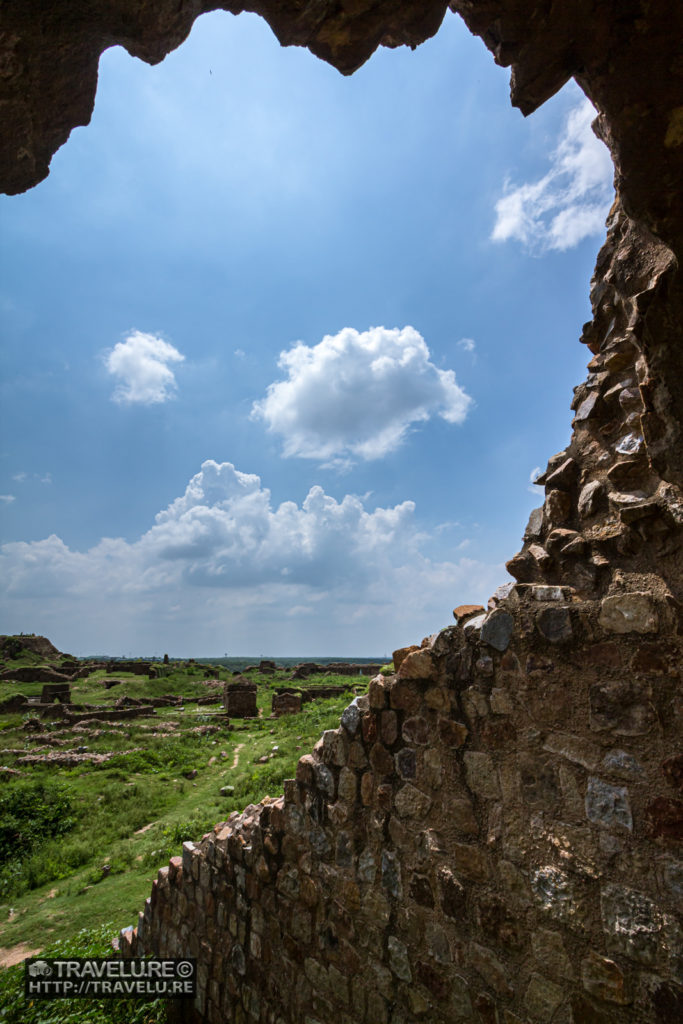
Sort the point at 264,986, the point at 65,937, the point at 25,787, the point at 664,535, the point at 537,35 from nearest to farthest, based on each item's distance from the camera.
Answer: the point at 537,35
the point at 664,535
the point at 264,986
the point at 65,937
the point at 25,787

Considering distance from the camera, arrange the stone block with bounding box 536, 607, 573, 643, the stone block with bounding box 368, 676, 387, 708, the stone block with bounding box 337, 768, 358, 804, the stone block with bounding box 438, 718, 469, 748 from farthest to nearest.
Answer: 1. the stone block with bounding box 337, 768, 358, 804
2. the stone block with bounding box 368, 676, 387, 708
3. the stone block with bounding box 438, 718, 469, 748
4. the stone block with bounding box 536, 607, 573, 643

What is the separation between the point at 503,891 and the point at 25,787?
1308 centimetres

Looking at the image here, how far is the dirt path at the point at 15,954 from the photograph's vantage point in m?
6.08

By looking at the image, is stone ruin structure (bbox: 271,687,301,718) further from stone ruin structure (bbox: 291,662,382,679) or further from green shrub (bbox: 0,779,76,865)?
stone ruin structure (bbox: 291,662,382,679)

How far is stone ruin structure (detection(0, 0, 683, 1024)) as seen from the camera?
213 centimetres

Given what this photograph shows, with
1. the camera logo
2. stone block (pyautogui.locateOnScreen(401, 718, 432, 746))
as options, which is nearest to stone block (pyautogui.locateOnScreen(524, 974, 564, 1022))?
stone block (pyautogui.locateOnScreen(401, 718, 432, 746))

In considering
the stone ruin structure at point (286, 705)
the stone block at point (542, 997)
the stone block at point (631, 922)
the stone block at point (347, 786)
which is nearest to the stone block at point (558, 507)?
the stone block at point (631, 922)

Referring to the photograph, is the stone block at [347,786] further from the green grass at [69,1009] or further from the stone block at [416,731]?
the green grass at [69,1009]

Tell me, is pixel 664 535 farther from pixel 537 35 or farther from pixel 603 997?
pixel 537 35

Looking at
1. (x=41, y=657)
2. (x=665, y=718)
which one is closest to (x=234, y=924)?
(x=665, y=718)

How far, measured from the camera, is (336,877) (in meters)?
3.53

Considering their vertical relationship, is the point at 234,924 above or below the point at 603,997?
below

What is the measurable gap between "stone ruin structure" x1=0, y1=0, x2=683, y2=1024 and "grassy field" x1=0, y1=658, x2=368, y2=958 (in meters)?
4.77

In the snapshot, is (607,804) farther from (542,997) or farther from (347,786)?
(347,786)
